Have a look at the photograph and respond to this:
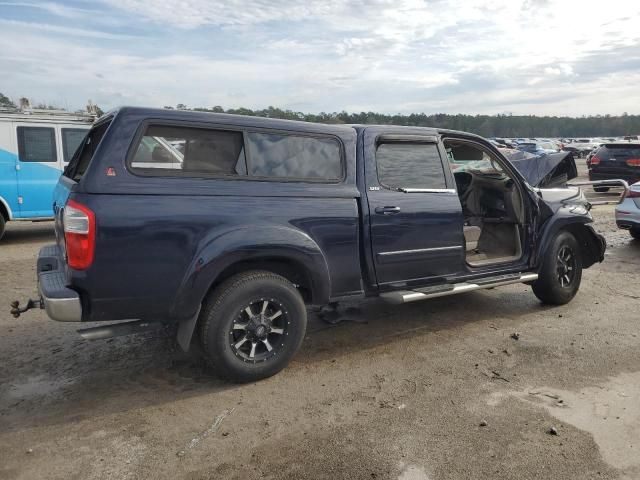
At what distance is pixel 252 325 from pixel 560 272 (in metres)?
3.59

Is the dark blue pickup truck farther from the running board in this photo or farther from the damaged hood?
the damaged hood

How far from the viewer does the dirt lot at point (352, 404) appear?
9.61 feet

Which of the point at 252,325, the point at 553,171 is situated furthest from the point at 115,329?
the point at 553,171

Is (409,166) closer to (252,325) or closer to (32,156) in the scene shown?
(252,325)

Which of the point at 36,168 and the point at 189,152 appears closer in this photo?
the point at 189,152

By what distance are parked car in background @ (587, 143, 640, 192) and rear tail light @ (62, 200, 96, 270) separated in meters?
15.9

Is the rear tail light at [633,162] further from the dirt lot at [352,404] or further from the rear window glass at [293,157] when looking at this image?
the rear window glass at [293,157]

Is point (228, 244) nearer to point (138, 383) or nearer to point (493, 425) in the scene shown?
point (138, 383)

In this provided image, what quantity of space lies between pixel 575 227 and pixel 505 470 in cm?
374

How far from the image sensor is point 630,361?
169 inches

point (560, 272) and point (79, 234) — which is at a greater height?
point (79, 234)

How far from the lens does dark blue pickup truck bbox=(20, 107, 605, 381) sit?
3371mm

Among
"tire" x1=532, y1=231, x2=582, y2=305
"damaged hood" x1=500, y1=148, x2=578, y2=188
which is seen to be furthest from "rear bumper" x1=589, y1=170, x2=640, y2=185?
"tire" x1=532, y1=231, x2=582, y2=305

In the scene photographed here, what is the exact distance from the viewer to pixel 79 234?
3264 mm
